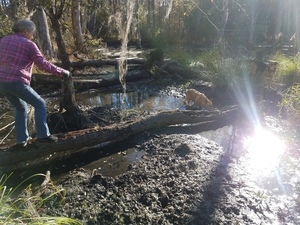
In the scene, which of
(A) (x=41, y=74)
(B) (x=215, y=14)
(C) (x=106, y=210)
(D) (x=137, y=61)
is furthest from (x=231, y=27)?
(C) (x=106, y=210)

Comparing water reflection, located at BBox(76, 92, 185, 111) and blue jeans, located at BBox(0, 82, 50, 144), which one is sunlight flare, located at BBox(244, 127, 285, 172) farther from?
blue jeans, located at BBox(0, 82, 50, 144)

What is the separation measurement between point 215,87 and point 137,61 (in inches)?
175

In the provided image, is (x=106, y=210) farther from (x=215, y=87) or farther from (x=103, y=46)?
(x=103, y=46)

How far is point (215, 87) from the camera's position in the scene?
8.29 meters

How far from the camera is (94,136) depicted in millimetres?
4988

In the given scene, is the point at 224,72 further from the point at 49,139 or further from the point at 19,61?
the point at 19,61

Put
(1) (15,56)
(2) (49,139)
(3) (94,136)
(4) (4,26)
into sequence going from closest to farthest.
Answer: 1. (1) (15,56)
2. (2) (49,139)
3. (3) (94,136)
4. (4) (4,26)

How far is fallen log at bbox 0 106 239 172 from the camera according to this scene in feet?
14.2

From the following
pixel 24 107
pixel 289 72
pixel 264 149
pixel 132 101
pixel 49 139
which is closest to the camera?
pixel 24 107

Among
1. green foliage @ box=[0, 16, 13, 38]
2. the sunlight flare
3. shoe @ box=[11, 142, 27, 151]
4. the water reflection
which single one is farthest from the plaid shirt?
green foliage @ box=[0, 16, 13, 38]

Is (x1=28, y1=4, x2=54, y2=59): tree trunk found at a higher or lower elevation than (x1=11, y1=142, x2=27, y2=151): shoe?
higher

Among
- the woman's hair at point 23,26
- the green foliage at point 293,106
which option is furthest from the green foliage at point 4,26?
the green foliage at point 293,106

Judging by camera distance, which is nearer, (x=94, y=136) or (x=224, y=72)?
(x=94, y=136)

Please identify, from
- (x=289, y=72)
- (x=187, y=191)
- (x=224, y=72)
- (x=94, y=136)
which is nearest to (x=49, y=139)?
(x=94, y=136)
